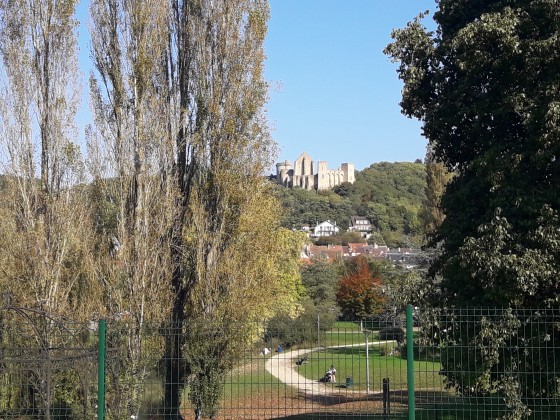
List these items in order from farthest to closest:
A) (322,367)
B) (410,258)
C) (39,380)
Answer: (410,258) → (39,380) → (322,367)

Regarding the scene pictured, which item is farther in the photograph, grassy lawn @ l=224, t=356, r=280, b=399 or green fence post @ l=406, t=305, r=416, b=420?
grassy lawn @ l=224, t=356, r=280, b=399

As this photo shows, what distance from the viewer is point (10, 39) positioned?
1656cm

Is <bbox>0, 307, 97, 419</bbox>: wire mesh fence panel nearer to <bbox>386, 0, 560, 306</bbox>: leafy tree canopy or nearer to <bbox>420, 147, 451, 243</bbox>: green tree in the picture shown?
<bbox>386, 0, 560, 306</bbox>: leafy tree canopy

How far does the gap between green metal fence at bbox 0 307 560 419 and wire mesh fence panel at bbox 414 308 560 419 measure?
1.0 inches

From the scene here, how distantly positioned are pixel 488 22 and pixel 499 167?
8.00 feet

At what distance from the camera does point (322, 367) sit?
30.7 ft

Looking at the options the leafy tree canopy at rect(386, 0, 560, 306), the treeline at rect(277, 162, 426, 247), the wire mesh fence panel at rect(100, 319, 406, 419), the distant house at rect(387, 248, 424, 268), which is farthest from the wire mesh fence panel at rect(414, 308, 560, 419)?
the treeline at rect(277, 162, 426, 247)

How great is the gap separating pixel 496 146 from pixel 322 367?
525 centimetres

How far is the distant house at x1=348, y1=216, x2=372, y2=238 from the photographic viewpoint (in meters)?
119

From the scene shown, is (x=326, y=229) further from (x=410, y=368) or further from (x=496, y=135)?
(x=410, y=368)

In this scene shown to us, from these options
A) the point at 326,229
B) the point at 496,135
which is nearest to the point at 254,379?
the point at 496,135

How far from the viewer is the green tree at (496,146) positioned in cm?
1112

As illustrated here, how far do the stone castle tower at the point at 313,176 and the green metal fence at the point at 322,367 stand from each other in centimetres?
15308

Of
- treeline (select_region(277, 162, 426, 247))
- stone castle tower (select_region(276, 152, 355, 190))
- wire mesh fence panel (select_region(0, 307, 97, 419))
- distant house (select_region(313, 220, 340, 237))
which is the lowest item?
wire mesh fence panel (select_region(0, 307, 97, 419))
